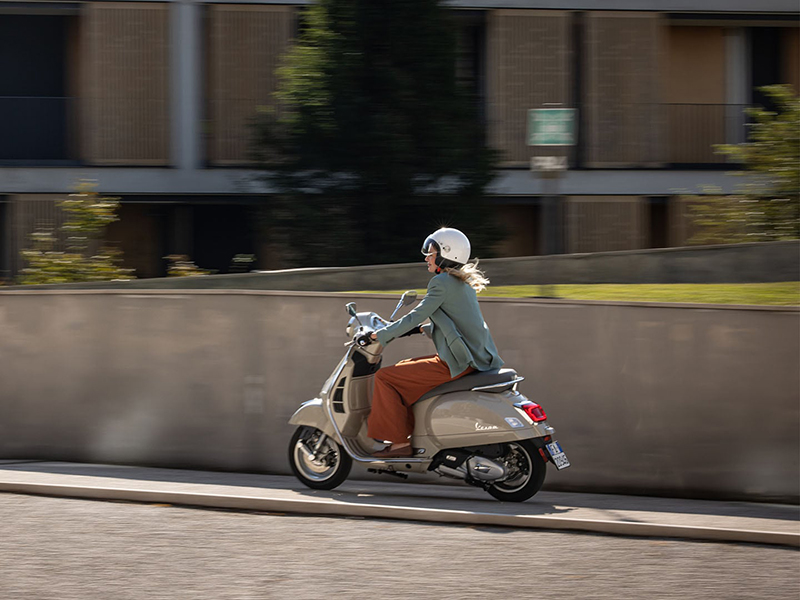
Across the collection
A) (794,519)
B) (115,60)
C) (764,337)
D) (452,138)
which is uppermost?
(115,60)

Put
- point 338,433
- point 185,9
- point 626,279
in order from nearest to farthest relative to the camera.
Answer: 1. point 338,433
2. point 626,279
3. point 185,9

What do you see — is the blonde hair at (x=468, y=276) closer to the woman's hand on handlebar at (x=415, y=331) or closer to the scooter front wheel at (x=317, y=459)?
the woman's hand on handlebar at (x=415, y=331)

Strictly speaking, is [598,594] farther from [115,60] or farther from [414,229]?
[115,60]

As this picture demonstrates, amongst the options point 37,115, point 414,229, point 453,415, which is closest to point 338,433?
point 453,415

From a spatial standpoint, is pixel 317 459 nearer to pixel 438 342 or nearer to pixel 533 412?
pixel 438 342

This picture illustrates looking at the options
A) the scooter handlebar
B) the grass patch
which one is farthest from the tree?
the scooter handlebar

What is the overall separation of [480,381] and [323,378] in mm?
1640

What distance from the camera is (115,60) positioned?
1894 cm

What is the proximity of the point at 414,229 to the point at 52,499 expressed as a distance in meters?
8.07

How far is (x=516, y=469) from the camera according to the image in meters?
7.35

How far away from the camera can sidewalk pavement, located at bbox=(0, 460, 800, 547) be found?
21.6 ft

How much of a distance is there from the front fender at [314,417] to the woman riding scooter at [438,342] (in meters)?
0.34

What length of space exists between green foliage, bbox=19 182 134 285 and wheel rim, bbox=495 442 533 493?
8533 millimetres

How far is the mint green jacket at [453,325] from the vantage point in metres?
7.36
